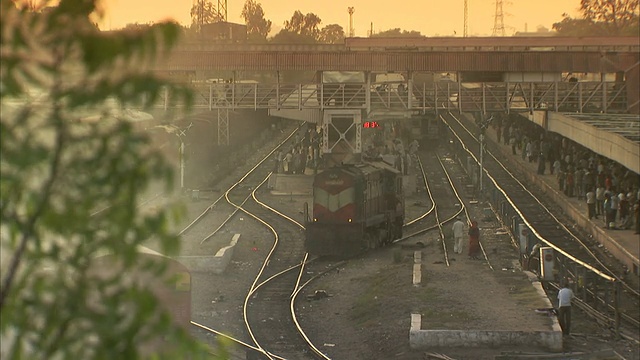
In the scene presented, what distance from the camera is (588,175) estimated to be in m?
36.2

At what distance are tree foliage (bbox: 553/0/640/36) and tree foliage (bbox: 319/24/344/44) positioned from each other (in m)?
34.2

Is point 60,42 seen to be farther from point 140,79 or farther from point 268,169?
point 268,169

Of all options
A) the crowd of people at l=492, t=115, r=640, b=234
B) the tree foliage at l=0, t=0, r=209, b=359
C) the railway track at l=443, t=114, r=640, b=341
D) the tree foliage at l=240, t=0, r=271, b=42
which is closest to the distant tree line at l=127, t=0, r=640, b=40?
the tree foliage at l=240, t=0, r=271, b=42

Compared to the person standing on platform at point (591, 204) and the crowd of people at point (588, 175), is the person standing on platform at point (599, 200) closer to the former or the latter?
the crowd of people at point (588, 175)

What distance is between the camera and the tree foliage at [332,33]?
5406 inches

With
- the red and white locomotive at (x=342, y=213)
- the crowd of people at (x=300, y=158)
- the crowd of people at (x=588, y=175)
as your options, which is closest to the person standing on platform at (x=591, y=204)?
the crowd of people at (x=588, y=175)

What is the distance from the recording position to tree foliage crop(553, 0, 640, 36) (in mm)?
99000

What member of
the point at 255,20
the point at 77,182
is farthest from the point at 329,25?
the point at 77,182

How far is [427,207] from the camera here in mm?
39625

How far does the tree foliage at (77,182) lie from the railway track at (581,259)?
16.1 metres

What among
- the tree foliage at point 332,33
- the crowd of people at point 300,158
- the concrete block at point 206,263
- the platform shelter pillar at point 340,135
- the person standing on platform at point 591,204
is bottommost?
the crowd of people at point 300,158

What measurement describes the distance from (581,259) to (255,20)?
310 ft

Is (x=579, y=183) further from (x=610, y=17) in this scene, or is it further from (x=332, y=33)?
(x=332, y=33)

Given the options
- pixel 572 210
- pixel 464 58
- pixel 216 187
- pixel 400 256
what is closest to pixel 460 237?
pixel 400 256
